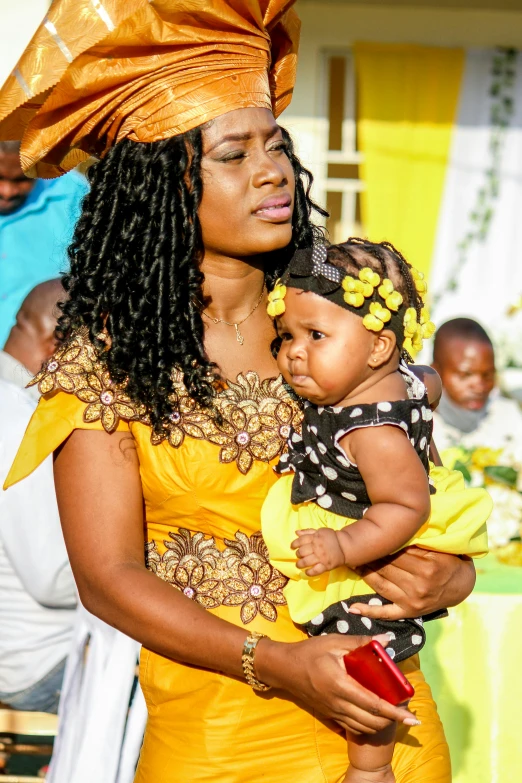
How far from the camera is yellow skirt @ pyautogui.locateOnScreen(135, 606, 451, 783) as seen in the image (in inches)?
86.3

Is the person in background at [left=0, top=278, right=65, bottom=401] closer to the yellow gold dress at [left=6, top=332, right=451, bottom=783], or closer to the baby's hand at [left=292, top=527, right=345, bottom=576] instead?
the yellow gold dress at [left=6, top=332, right=451, bottom=783]

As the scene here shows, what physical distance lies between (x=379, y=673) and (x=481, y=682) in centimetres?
198

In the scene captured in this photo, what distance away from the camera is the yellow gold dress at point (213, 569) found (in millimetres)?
2201

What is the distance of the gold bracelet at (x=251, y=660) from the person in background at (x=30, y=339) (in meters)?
3.30

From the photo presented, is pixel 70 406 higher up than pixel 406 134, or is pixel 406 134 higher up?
pixel 406 134

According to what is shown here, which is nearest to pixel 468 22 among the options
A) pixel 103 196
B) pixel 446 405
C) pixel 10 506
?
pixel 446 405

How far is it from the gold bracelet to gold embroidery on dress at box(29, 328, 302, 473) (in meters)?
0.38

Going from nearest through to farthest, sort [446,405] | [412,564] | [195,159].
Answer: [412,564], [195,159], [446,405]

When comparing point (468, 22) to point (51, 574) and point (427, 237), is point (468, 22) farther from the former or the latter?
point (51, 574)

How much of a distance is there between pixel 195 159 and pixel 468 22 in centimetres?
708

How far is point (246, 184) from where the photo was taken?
2.33 m

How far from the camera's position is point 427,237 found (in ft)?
29.2

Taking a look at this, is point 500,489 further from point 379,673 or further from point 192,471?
point 379,673

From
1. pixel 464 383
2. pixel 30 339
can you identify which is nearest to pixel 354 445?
pixel 30 339
